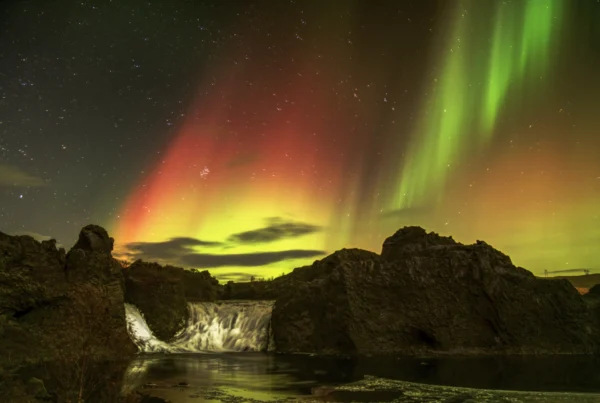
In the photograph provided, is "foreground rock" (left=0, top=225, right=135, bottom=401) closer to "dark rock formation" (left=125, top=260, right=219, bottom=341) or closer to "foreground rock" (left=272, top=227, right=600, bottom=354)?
"dark rock formation" (left=125, top=260, right=219, bottom=341)

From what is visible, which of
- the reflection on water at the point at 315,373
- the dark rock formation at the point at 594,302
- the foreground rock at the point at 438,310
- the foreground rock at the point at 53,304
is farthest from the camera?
the dark rock formation at the point at 594,302

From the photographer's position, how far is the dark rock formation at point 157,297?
58594 millimetres

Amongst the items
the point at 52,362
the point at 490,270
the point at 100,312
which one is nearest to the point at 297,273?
the point at 490,270

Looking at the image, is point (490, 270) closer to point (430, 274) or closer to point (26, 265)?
point (430, 274)

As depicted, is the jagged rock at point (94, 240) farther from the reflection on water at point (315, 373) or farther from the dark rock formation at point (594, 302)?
the dark rock formation at point (594, 302)

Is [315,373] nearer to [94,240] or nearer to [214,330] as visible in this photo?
[214,330]

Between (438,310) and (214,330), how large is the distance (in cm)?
2556

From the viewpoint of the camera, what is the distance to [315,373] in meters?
35.8

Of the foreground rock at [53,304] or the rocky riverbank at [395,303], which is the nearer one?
the foreground rock at [53,304]

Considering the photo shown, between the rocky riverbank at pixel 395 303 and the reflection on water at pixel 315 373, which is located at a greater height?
the rocky riverbank at pixel 395 303

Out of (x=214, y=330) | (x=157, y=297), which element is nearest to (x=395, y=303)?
(x=214, y=330)

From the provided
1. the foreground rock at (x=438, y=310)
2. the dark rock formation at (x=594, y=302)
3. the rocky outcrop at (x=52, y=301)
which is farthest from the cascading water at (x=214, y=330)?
the dark rock formation at (x=594, y=302)

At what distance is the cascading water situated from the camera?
180 ft

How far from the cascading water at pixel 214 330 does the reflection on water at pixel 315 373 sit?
580cm
